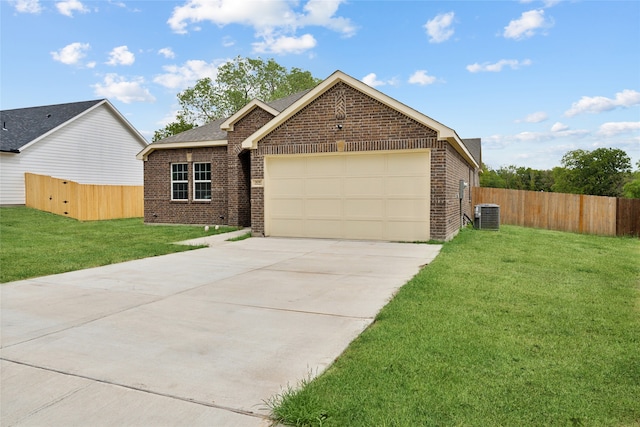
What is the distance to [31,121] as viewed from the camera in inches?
1045

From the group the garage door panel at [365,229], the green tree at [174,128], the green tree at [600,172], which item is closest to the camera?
the garage door panel at [365,229]

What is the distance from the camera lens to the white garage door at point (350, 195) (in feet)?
39.9

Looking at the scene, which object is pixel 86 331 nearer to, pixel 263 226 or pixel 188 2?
pixel 263 226

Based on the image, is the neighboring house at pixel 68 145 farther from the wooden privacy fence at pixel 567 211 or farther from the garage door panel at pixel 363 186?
the wooden privacy fence at pixel 567 211

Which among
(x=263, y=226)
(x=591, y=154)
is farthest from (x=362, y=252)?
(x=591, y=154)

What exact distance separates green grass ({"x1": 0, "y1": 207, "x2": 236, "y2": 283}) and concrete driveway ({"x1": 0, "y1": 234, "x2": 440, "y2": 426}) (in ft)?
3.76

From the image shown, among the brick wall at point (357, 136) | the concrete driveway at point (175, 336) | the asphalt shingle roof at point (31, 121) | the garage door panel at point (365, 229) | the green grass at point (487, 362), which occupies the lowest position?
the concrete driveway at point (175, 336)

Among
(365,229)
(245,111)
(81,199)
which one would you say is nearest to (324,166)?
(365,229)

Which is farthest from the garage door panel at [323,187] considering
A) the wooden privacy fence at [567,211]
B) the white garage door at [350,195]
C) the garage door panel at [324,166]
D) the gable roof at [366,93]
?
the wooden privacy fence at [567,211]

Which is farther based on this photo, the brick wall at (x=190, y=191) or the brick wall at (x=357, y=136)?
the brick wall at (x=190, y=191)

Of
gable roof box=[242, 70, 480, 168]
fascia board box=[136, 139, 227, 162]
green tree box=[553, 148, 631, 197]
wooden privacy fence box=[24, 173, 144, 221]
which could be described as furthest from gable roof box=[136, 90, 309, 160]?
green tree box=[553, 148, 631, 197]

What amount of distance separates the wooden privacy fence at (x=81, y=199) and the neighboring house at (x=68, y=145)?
942 millimetres

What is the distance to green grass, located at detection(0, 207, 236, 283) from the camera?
894cm

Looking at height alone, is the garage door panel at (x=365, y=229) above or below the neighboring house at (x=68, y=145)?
below
